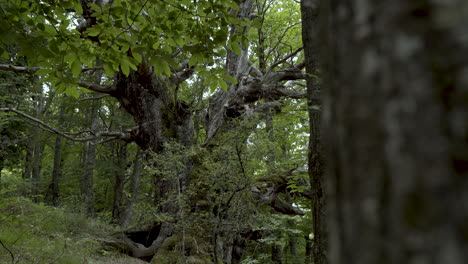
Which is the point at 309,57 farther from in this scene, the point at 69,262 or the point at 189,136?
the point at 189,136

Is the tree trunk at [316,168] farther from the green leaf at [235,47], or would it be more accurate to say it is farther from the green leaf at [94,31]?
the green leaf at [94,31]

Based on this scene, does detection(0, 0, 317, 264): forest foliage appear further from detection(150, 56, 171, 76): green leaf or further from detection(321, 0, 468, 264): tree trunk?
detection(321, 0, 468, 264): tree trunk

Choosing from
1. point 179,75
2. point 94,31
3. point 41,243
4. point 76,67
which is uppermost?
point 179,75

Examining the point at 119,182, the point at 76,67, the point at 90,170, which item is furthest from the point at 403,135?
the point at 119,182

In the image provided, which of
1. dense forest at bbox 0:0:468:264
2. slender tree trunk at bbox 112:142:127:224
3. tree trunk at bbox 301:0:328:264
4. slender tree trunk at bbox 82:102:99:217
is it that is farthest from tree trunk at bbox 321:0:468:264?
slender tree trunk at bbox 112:142:127:224

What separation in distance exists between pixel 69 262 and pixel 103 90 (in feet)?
17.1

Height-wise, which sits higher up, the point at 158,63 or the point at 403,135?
the point at 158,63

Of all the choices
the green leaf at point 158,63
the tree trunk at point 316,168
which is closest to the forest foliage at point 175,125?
the green leaf at point 158,63

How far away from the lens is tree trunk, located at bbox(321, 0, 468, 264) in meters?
0.44

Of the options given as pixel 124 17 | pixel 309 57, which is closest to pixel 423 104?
pixel 309 57

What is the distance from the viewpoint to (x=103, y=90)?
9.14 metres

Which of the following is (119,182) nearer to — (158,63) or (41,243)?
(41,243)

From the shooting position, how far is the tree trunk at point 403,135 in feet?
1.44

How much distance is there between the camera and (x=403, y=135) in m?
0.47
